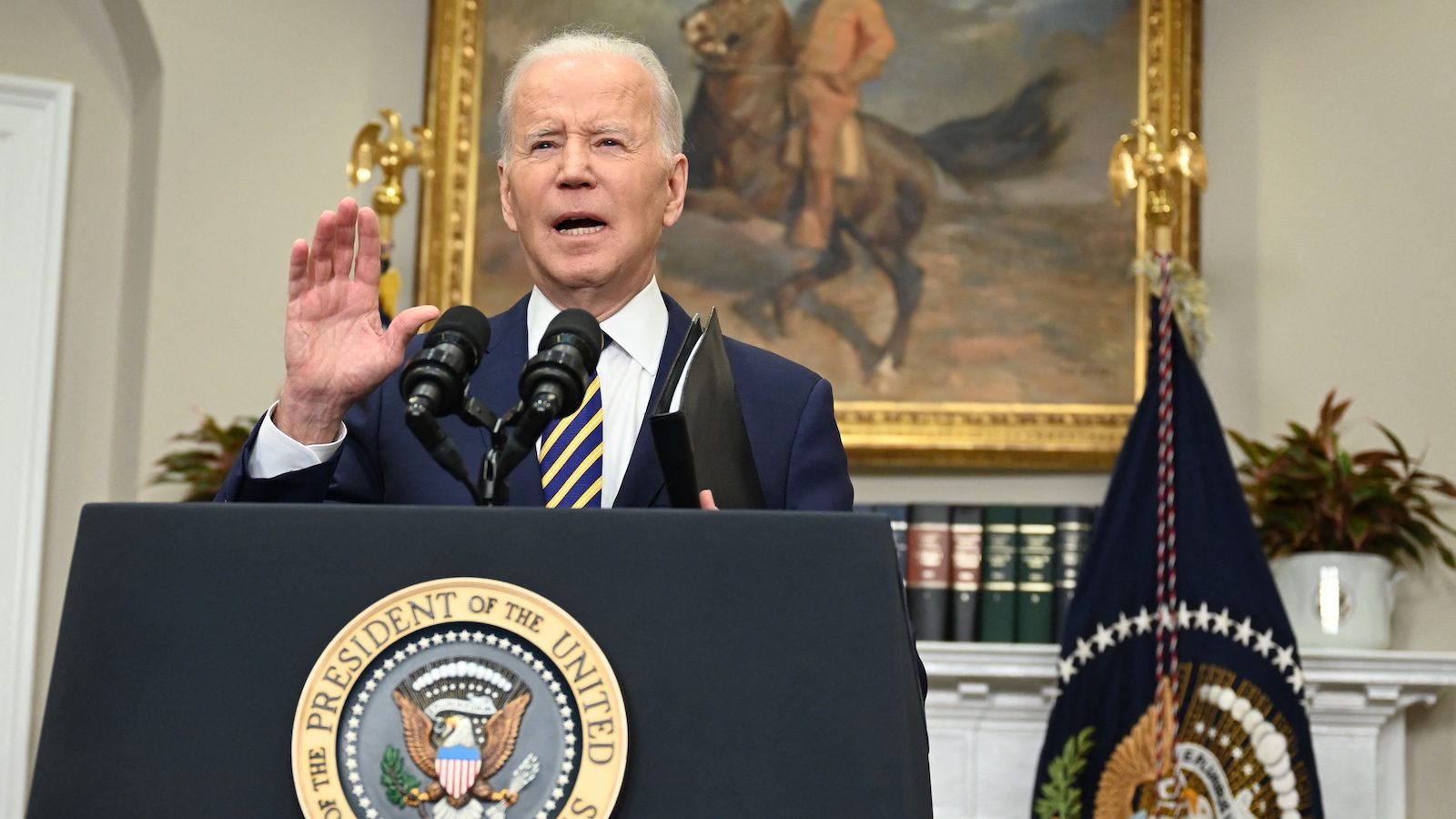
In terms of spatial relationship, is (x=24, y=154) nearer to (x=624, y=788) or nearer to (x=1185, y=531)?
(x=1185, y=531)

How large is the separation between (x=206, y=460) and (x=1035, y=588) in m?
2.12

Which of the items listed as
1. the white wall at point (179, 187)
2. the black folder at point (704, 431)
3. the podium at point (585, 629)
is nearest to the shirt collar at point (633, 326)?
the black folder at point (704, 431)

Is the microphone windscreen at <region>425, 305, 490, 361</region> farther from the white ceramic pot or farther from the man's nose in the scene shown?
the white ceramic pot

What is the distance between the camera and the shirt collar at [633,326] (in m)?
2.03

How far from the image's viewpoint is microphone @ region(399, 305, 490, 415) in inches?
54.9

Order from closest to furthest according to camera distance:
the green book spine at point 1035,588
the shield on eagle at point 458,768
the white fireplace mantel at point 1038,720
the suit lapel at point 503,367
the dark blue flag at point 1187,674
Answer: the shield on eagle at point 458,768 < the suit lapel at point 503,367 < the dark blue flag at point 1187,674 < the white fireplace mantel at point 1038,720 < the green book spine at point 1035,588

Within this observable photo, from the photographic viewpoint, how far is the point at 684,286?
4.68 m

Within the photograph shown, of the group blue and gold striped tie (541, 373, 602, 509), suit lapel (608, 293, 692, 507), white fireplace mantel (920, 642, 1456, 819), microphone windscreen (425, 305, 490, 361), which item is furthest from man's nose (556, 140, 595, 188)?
white fireplace mantel (920, 642, 1456, 819)

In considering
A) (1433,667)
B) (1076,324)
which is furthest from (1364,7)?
(1433,667)

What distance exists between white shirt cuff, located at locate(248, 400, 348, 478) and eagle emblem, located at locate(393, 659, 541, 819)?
0.50 meters

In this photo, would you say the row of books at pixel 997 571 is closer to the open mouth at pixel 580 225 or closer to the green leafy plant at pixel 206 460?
the green leafy plant at pixel 206 460

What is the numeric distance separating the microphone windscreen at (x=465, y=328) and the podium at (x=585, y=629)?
0.77 ft

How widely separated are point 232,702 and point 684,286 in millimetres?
3495

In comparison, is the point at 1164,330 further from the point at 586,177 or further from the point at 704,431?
the point at 704,431
